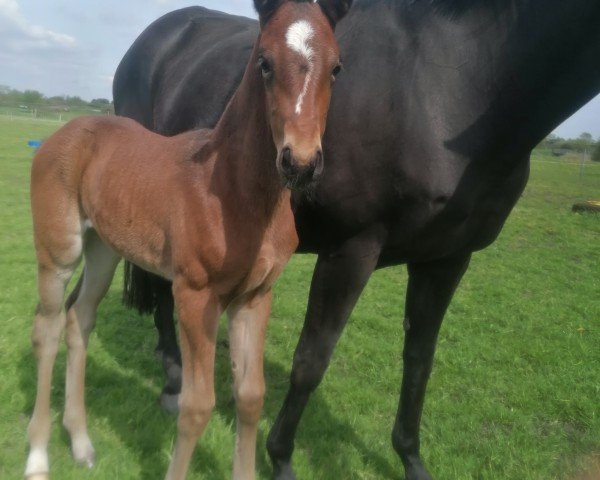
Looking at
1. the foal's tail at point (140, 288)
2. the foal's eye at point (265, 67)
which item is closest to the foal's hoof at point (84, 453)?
the foal's tail at point (140, 288)

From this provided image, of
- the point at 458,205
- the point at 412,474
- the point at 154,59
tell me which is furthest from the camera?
the point at 154,59

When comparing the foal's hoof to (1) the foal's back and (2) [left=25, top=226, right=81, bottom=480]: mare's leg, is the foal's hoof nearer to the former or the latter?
(2) [left=25, top=226, right=81, bottom=480]: mare's leg

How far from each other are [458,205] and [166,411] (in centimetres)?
197

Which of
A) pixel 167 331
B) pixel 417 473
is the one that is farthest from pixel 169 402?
pixel 417 473

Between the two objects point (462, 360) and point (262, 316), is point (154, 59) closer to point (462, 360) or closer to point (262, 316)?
point (262, 316)

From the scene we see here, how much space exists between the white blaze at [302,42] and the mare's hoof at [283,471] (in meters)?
1.70

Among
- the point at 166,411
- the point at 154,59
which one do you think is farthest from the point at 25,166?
the point at 166,411

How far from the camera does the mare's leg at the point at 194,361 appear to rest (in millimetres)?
2023

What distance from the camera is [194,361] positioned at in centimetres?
207

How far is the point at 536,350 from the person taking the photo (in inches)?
173

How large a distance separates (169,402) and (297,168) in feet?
6.99

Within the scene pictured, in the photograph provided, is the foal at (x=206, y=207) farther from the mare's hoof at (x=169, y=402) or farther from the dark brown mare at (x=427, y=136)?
the mare's hoof at (x=169, y=402)

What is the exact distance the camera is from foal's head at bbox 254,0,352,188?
63.0 inches

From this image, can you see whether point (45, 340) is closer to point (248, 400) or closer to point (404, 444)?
point (248, 400)
